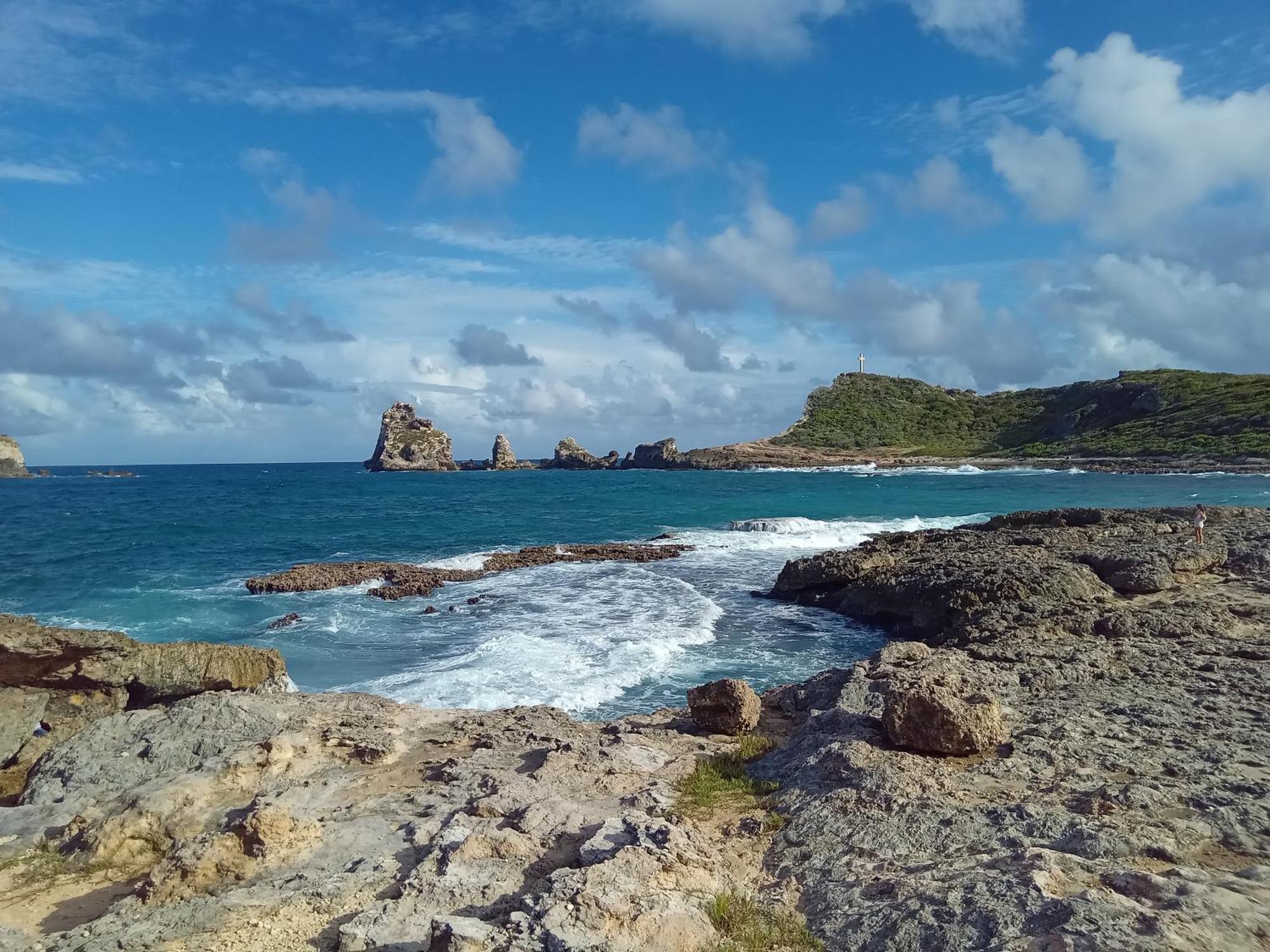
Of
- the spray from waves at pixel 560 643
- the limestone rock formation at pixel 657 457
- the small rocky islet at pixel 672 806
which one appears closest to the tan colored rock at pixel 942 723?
the small rocky islet at pixel 672 806

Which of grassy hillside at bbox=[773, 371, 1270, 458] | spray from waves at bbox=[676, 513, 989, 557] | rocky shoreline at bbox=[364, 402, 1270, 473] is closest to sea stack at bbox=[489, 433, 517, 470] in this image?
rocky shoreline at bbox=[364, 402, 1270, 473]

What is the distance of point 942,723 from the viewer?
6945 millimetres

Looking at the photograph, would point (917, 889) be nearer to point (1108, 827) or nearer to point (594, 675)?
point (1108, 827)

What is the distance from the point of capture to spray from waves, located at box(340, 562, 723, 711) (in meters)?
13.1

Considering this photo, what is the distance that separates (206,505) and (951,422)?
104210 mm

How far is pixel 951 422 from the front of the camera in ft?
391

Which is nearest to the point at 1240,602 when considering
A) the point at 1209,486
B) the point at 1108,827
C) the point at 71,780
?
→ the point at 1108,827

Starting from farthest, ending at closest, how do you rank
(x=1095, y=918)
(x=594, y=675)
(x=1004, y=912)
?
1. (x=594, y=675)
2. (x=1004, y=912)
3. (x=1095, y=918)

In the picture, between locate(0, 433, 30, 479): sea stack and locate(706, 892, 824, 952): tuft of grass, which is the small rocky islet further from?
locate(0, 433, 30, 479): sea stack

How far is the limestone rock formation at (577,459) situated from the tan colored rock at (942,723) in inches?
4989

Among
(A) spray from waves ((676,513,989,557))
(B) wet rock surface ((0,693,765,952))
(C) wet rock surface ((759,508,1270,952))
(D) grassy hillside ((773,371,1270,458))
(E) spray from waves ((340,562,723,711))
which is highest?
(D) grassy hillside ((773,371,1270,458))

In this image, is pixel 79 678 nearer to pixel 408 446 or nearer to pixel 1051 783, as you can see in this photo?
pixel 1051 783

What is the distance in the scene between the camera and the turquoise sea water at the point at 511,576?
14781mm

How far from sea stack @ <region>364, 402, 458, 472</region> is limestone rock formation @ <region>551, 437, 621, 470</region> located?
776 inches
